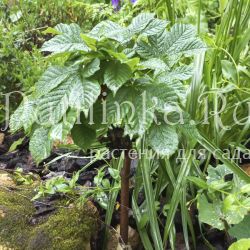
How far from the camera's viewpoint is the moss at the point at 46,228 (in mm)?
1167

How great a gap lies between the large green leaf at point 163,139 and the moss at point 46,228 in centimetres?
41

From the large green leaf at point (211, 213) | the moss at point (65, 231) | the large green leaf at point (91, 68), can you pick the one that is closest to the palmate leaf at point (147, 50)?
the large green leaf at point (91, 68)

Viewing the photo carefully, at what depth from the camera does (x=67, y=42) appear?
943mm

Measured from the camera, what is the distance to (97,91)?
35.4 inches

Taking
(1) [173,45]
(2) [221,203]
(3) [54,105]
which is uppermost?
(1) [173,45]

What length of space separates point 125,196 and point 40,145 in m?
0.35

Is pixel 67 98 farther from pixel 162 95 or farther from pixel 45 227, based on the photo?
pixel 45 227

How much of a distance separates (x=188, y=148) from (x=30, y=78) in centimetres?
84

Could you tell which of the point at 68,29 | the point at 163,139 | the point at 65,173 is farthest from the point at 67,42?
the point at 65,173

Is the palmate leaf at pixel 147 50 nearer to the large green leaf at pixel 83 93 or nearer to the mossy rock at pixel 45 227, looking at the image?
the large green leaf at pixel 83 93

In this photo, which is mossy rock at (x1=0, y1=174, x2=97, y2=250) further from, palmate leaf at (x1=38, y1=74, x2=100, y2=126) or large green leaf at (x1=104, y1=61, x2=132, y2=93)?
large green leaf at (x1=104, y1=61, x2=132, y2=93)

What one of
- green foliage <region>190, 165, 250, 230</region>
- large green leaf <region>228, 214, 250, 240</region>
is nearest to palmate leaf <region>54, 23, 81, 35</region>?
green foliage <region>190, 165, 250, 230</region>

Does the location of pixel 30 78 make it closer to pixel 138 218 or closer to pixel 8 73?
pixel 8 73

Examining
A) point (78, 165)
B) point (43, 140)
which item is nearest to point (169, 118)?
point (43, 140)
